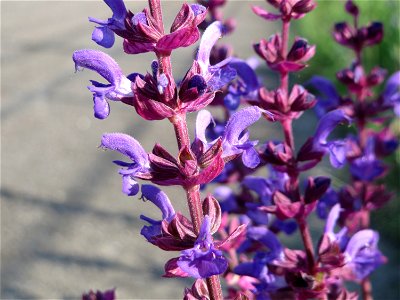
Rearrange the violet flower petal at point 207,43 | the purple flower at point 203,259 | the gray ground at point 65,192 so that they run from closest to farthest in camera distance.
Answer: the purple flower at point 203,259, the violet flower petal at point 207,43, the gray ground at point 65,192

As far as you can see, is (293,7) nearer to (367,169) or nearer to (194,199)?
(194,199)

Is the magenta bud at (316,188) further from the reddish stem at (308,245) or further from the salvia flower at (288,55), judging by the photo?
the salvia flower at (288,55)

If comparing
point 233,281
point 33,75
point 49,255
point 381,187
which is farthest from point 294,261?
point 33,75

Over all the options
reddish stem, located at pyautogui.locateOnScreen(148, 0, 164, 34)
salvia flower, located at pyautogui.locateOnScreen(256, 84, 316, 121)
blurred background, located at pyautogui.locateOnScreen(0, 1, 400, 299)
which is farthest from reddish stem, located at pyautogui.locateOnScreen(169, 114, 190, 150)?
blurred background, located at pyautogui.locateOnScreen(0, 1, 400, 299)

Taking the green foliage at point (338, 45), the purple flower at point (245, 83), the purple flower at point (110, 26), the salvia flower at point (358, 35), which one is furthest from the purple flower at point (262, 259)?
the green foliage at point (338, 45)

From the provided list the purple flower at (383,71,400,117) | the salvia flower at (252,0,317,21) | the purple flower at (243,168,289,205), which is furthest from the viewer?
the purple flower at (383,71,400,117)

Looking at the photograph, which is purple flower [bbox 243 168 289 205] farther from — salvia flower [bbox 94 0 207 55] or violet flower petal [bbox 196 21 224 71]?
salvia flower [bbox 94 0 207 55]

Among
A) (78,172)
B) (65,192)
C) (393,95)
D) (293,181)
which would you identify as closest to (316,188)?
(293,181)
